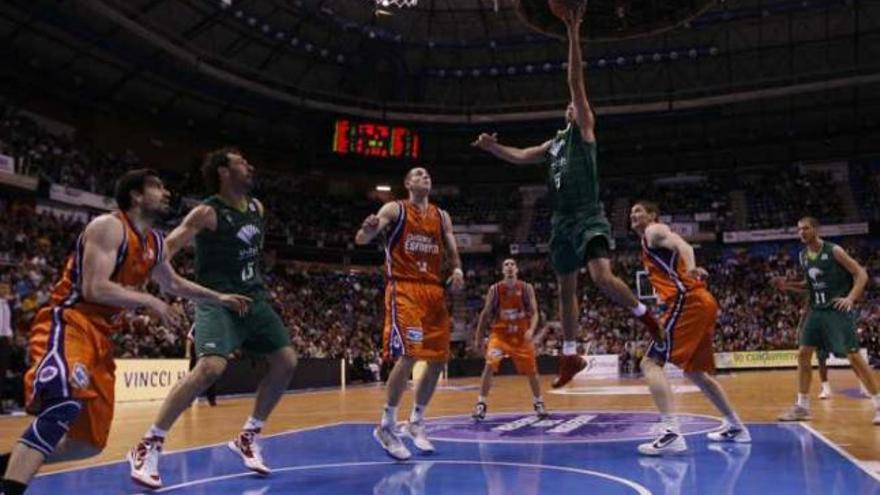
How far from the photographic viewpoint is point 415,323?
648 cm

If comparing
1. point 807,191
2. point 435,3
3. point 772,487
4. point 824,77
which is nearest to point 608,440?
point 772,487

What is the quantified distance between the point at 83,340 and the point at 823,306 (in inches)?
306

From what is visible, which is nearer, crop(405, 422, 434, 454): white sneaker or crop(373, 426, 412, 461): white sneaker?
crop(373, 426, 412, 461): white sneaker

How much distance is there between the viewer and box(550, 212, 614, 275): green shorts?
6180 millimetres

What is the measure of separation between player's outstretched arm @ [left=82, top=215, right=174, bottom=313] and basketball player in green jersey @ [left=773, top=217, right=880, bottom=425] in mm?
7120

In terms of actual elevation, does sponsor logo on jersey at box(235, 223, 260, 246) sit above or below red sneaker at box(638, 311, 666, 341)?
above

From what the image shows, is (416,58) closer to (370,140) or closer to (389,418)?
(370,140)

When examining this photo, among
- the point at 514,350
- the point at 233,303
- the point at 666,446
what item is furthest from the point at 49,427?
the point at 514,350

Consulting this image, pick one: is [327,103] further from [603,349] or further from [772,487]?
[772,487]

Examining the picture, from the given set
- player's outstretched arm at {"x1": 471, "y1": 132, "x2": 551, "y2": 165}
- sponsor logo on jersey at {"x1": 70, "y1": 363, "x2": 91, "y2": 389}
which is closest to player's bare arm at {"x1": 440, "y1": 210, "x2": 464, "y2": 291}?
player's outstretched arm at {"x1": 471, "y1": 132, "x2": 551, "y2": 165}

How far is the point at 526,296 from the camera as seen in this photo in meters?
10.6

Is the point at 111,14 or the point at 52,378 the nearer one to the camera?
the point at 52,378

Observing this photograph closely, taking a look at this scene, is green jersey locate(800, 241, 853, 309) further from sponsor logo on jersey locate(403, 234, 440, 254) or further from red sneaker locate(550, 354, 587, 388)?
sponsor logo on jersey locate(403, 234, 440, 254)

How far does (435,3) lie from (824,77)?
16148mm
